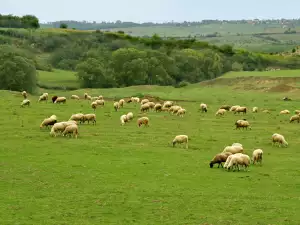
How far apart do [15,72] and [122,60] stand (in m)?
22.4

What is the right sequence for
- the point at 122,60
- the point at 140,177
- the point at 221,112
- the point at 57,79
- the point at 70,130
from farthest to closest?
the point at 57,79 < the point at 122,60 < the point at 221,112 < the point at 70,130 < the point at 140,177

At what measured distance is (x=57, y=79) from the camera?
103750 millimetres

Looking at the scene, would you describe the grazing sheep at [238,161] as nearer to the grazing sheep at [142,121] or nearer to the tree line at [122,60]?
the grazing sheep at [142,121]

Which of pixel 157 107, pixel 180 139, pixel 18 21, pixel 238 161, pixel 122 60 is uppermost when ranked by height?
pixel 238 161

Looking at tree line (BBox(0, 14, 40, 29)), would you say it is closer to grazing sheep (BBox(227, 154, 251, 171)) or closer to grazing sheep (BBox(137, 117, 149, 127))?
grazing sheep (BBox(137, 117, 149, 127))

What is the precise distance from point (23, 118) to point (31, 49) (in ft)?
317

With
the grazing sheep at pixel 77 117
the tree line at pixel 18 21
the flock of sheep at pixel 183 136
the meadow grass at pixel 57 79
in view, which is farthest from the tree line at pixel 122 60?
the grazing sheep at pixel 77 117

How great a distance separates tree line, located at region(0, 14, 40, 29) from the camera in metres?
172

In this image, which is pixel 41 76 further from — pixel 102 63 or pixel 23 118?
pixel 23 118

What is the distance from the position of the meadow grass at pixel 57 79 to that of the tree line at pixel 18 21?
62446mm

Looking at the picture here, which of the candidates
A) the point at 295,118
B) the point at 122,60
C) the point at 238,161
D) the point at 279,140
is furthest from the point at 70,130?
the point at 122,60

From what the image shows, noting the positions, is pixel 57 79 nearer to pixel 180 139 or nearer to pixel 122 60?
pixel 122 60

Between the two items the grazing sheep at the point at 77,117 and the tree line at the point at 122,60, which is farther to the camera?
the tree line at the point at 122,60

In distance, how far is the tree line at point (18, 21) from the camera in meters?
172
